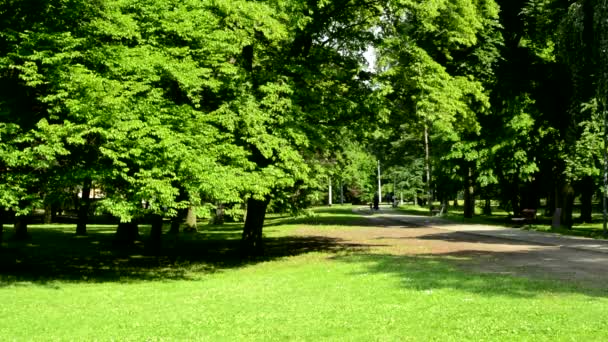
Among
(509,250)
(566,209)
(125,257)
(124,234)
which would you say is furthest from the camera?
(566,209)

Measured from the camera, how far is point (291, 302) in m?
12.2

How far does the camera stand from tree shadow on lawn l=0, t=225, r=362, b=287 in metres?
18.1

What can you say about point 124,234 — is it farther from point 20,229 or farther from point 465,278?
point 465,278

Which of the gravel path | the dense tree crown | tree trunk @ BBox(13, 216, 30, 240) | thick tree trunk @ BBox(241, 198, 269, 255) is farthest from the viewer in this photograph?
tree trunk @ BBox(13, 216, 30, 240)

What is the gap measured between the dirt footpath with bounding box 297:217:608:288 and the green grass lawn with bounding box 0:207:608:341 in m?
1.20

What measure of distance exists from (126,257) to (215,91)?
30.5 feet

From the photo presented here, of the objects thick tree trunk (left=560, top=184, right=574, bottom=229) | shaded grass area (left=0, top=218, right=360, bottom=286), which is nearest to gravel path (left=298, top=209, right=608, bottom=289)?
shaded grass area (left=0, top=218, right=360, bottom=286)

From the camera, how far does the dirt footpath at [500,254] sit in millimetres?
15867

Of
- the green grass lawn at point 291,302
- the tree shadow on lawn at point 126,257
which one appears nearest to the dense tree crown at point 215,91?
the tree shadow on lawn at point 126,257

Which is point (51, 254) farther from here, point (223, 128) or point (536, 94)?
point (536, 94)

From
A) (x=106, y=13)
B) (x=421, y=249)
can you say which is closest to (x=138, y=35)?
(x=106, y=13)

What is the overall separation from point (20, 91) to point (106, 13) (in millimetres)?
3089

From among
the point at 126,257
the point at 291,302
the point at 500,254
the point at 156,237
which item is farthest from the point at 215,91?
the point at 500,254

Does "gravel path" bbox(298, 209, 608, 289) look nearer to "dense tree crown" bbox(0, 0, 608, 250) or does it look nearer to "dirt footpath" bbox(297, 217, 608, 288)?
"dirt footpath" bbox(297, 217, 608, 288)
